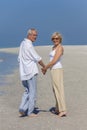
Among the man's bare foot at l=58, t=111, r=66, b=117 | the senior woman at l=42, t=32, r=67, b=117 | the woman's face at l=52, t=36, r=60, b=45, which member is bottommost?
the man's bare foot at l=58, t=111, r=66, b=117

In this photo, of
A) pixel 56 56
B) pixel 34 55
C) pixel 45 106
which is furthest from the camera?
pixel 45 106

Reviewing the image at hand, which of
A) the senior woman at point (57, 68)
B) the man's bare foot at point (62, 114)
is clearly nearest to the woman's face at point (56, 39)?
the senior woman at point (57, 68)

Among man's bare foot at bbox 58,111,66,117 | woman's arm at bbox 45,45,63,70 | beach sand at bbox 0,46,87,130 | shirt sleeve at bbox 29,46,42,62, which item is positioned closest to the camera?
beach sand at bbox 0,46,87,130

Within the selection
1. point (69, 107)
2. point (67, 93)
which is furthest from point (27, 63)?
point (67, 93)

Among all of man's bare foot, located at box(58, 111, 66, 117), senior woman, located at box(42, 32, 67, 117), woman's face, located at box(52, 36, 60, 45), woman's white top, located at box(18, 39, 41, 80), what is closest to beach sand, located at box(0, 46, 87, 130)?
man's bare foot, located at box(58, 111, 66, 117)

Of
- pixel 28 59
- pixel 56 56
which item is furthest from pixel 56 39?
pixel 28 59

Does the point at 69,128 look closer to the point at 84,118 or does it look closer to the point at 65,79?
the point at 84,118

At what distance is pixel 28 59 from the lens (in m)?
10.3

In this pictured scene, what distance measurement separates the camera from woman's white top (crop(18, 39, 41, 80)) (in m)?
10.3

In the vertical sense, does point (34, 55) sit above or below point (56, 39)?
below

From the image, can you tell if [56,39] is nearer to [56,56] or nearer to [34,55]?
[56,56]

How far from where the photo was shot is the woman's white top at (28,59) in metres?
10.3

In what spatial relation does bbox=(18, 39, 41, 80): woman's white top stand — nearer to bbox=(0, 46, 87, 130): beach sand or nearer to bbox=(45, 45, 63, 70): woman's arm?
bbox=(45, 45, 63, 70): woman's arm

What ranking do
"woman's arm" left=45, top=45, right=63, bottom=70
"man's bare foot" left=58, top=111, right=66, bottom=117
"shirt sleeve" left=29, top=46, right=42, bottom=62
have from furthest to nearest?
"man's bare foot" left=58, top=111, right=66, bottom=117
"woman's arm" left=45, top=45, right=63, bottom=70
"shirt sleeve" left=29, top=46, right=42, bottom=62
